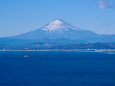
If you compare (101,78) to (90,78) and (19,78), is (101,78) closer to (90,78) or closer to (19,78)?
(90,78)

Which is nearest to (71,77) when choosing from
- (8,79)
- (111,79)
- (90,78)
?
(90,78)

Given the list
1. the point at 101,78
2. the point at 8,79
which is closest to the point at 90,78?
the point at 101,78

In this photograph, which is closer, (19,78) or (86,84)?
(86,84)

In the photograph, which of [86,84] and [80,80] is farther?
[80,80]

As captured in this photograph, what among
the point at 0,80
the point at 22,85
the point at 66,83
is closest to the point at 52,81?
the point at 66,83

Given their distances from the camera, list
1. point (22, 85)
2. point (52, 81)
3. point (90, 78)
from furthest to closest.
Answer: point (90, 78) < point (52, 81) < point (22, 85)

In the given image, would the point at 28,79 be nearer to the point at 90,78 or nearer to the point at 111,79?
the point at 90,78

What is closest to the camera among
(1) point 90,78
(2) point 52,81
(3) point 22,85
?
(3) point 22,85
